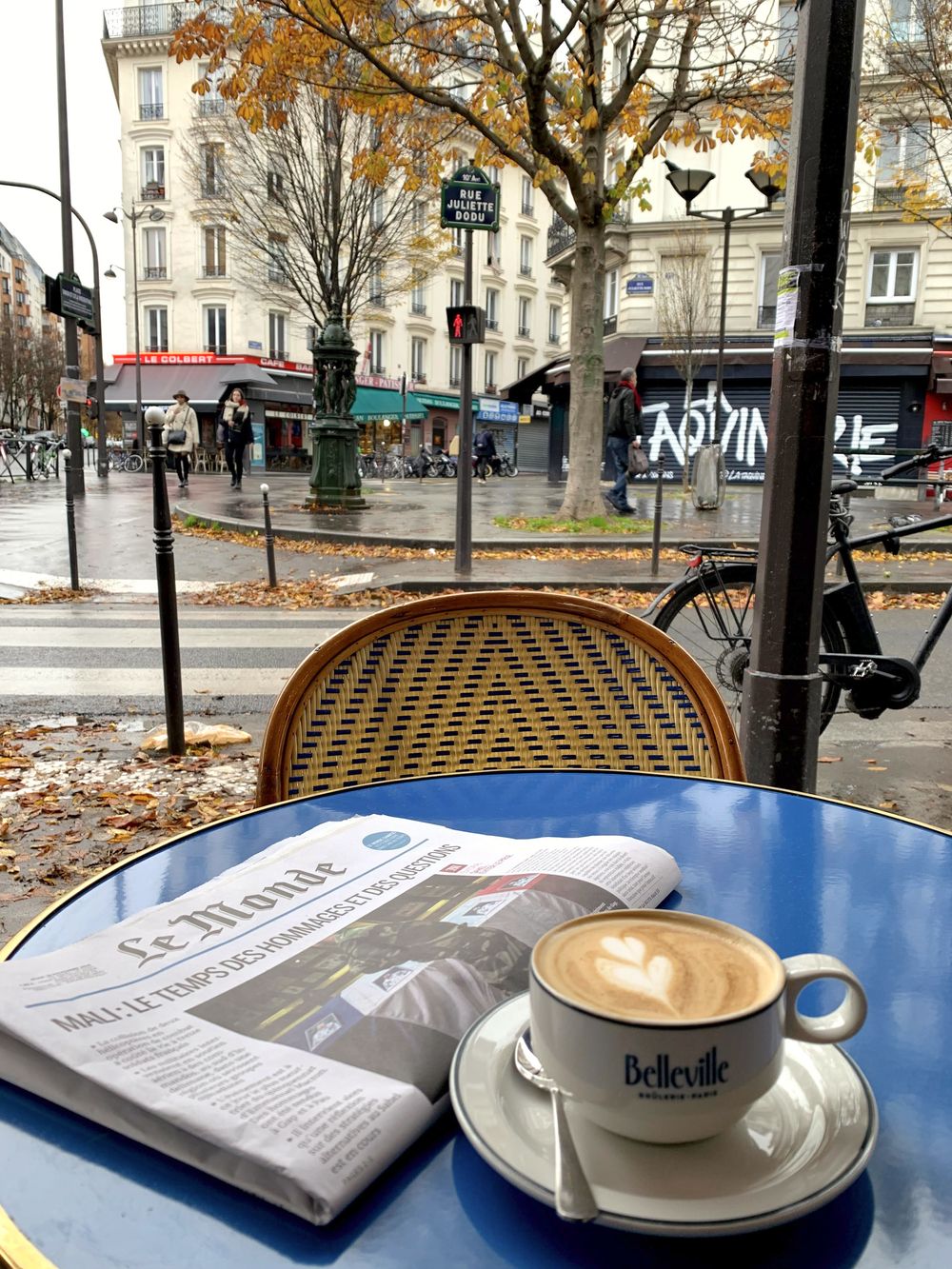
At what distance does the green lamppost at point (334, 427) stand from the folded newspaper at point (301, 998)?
16.1m

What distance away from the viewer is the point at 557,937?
2.45ft

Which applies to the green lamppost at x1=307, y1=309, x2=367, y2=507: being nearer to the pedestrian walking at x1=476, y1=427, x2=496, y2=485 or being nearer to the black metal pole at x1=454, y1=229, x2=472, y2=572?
the black metal pole at x1=454, y1=229, x2=472, y2=572

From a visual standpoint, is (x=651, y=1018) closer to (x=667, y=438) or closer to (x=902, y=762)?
(x=902, y=762)

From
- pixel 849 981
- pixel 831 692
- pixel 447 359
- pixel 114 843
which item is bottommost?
pixel 114 843

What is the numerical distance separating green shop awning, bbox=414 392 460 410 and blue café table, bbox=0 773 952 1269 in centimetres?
4879

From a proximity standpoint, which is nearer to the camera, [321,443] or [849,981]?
[849,981]

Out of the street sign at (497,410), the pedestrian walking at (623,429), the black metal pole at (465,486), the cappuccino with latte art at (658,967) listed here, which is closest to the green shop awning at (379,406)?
the street sign at (497,410)

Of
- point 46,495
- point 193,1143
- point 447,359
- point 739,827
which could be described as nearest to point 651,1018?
point 193,1143

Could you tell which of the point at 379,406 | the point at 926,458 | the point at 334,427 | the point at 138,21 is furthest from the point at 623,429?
the point at 138,21

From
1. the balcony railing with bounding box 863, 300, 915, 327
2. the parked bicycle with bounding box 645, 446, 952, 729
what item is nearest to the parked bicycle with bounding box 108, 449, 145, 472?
the balcony railing with bounding box 863, 300, 915, 327

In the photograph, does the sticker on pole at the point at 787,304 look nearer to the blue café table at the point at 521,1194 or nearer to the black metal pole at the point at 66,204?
the blue café table at the point at 521,1194

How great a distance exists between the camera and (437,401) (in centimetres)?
4997

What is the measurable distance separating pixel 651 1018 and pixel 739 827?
2.45 feet

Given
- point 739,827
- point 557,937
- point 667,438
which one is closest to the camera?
point 557,937
